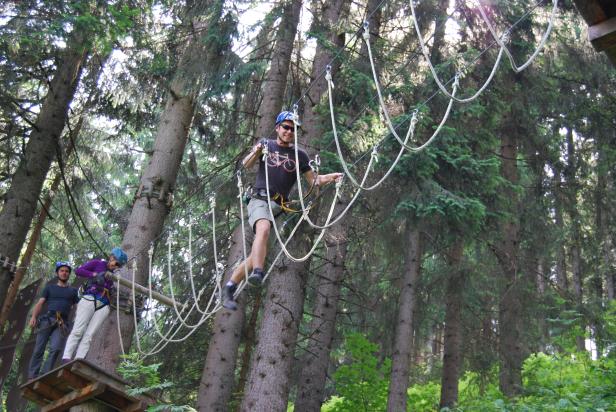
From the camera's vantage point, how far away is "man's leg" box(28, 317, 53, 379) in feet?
23.9

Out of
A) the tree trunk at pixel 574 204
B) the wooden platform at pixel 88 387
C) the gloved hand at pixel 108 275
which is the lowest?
the wooden platform at pixel 88 387

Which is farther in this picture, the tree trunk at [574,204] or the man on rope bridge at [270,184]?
the tree trunk at [574,204]

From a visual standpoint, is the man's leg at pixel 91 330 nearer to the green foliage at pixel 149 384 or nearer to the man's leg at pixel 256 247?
the green foliage at pixel 149 384

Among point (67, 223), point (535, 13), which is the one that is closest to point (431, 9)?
point (535, 13)

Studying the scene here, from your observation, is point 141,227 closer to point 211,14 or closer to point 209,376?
point 209,376

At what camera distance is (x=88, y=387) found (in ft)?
16.2

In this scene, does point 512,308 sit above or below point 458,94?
below

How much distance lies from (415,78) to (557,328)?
442 cm

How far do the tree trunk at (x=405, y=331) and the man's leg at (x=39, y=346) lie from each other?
5.28m

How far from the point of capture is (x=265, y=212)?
529cm

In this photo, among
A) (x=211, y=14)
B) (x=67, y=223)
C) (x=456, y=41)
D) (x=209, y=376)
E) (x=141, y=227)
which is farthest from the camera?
(x=67, y=223)

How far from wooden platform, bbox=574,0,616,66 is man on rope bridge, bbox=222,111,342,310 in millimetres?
2463

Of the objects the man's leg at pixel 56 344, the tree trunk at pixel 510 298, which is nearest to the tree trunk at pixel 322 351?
the tree trunk at pixel 510 298

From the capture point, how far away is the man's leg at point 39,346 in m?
7.27
